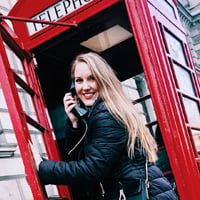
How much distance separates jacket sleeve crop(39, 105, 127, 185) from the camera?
1829 millimetres

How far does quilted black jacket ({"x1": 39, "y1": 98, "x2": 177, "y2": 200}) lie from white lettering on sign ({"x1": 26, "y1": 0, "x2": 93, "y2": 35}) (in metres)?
0.83

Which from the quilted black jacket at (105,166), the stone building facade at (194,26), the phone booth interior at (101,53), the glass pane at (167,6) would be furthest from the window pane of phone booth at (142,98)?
the stone building facade at (194,26)

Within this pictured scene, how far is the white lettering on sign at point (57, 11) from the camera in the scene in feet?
8.20

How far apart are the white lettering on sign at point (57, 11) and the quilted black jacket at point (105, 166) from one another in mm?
825

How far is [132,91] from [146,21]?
1.02 meters

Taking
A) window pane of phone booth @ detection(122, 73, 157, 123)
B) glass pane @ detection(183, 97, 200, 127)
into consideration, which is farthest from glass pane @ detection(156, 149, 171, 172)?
glass pane @ detection(183, 97, 200, 127)

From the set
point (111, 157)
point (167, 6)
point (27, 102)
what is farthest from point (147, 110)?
point (111, 157)

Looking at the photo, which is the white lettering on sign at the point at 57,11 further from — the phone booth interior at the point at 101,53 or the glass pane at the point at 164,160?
the glass pane at the point at 164,160

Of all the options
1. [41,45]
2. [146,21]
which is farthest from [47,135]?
[146,21]

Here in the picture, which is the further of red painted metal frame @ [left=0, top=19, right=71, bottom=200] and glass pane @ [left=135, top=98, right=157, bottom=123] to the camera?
glass pane @ [left=135, top=98, right=157, bottom=123]

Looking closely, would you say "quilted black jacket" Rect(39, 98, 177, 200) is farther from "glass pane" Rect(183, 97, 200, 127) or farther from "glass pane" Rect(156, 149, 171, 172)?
"glass pane" Rect(156, 149, 171, 172)

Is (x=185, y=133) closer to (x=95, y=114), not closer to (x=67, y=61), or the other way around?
(x=95, y=114)

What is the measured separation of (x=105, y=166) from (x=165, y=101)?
657 millimetres

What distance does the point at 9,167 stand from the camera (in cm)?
446
